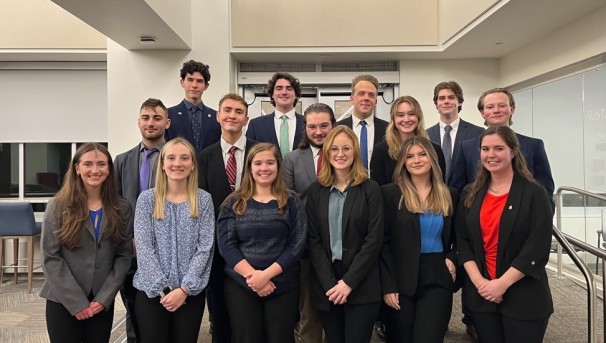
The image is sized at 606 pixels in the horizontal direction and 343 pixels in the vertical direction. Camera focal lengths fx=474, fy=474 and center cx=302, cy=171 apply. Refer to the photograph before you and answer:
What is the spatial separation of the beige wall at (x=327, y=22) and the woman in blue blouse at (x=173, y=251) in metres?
4.36

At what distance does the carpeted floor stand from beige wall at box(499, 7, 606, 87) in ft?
8.43

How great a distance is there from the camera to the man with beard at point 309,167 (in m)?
3.09

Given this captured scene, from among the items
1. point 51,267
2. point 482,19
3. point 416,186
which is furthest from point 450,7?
point 51,267

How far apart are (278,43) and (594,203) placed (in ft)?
14.9

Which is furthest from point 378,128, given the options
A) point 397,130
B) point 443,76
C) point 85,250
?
point 443,76

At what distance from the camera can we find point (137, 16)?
193 inches

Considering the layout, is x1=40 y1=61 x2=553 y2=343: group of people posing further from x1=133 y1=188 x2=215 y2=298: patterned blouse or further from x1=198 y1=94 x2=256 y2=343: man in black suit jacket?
x1=198 y1=94 x2=256 y2=343: man in black suit jacket

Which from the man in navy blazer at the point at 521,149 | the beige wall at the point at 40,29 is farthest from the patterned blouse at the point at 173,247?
the beige wall at the point at 40,29

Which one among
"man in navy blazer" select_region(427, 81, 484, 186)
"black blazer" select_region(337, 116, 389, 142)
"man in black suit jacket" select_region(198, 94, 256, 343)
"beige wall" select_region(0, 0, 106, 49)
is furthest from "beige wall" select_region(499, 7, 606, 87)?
"beige wall" select_region(0, 0, 106, 49)

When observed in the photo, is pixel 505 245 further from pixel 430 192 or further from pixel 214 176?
pixel 214 176

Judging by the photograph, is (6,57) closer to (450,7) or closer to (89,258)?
(89,258)

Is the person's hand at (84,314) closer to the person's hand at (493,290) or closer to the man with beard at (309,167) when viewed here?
the man with beard at (309,167)

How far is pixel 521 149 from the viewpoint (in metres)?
3.18

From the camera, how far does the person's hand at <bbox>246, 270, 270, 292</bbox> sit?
251 centimetres
